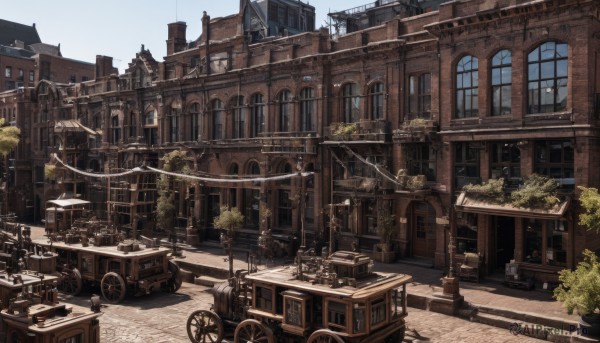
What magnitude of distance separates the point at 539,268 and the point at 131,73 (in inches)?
1302

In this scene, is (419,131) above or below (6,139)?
below

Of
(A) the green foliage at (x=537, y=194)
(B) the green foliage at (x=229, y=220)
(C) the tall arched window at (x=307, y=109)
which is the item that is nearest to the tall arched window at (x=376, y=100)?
(C) the tall arched window at (x=307, y=109)

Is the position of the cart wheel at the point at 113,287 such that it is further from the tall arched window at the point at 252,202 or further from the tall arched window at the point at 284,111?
the tall arched window at the point at 284,111

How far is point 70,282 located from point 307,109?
15.8 m

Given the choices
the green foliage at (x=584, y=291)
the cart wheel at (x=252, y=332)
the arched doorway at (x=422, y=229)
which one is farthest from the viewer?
the arched doorway at (x=422, y=229)

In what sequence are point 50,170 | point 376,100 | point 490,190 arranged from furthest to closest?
1. point 50,170
2. point 376,100
3. point 490,190

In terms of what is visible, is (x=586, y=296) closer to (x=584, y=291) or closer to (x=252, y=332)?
(x=584, y=291)

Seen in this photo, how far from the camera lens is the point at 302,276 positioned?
14.9m

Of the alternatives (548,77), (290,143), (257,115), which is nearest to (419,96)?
(548,77)

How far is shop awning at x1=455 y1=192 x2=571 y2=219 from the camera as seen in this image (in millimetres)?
20297

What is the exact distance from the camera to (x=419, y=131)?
82.1ft

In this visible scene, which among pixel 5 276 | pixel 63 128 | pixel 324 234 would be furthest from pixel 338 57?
pixel 63 128

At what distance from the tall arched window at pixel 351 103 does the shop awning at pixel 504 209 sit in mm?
8167

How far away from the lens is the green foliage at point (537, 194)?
20656 millimetres
